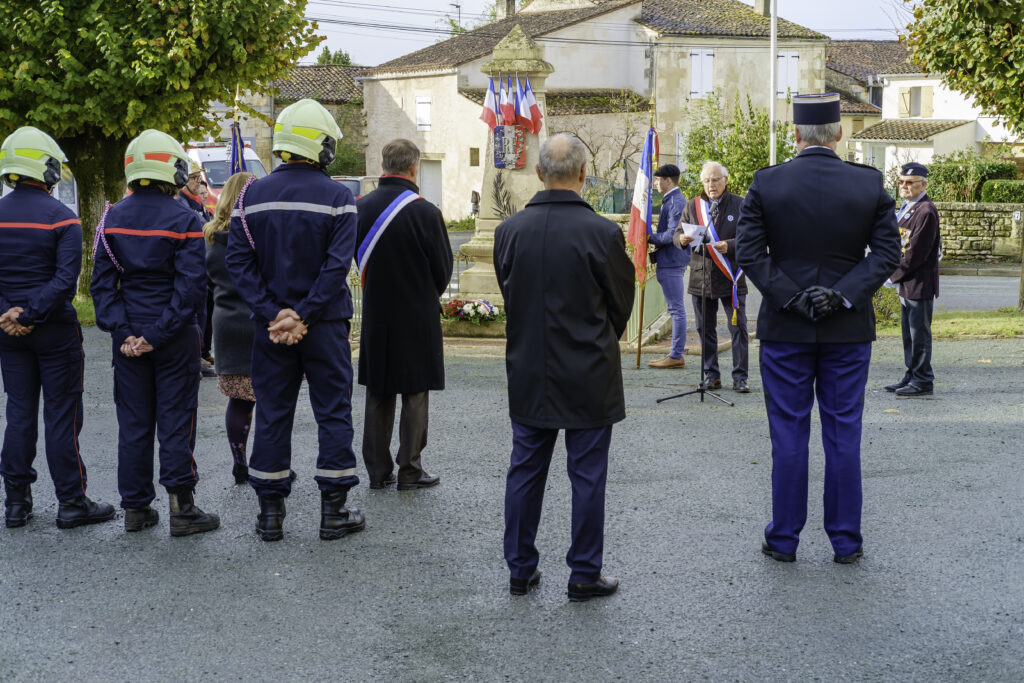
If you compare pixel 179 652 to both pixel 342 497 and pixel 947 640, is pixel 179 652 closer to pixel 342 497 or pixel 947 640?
pixel 342 497

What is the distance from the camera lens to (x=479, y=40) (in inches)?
1937

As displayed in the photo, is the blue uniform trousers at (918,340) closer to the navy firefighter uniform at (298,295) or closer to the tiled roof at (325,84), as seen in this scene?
the navy firefighter uniform at (298,295)

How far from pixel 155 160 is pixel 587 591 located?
3073 millimetres

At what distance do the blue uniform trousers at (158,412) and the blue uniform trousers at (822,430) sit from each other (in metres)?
2.92

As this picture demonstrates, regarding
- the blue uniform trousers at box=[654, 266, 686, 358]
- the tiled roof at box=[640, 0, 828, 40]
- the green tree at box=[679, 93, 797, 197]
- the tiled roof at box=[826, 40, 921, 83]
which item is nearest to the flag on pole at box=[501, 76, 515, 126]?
the blue uniform trousers at box=[654, 266, 686, 358]

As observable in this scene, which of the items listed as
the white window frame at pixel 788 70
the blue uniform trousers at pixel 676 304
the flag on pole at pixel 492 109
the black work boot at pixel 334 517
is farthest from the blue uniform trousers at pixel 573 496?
the white window frame at pixel 788 70

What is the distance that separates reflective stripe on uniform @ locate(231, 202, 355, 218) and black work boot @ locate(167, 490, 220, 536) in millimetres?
1540

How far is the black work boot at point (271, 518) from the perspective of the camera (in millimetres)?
5828

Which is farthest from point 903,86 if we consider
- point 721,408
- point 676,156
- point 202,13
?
point 721,408

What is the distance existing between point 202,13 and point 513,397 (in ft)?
38.4

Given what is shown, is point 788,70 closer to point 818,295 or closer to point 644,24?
point 644,24

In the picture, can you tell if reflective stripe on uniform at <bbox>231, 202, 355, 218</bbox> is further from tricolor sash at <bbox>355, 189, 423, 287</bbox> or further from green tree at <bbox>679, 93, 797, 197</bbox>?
green tree at <bbox>679, 93, 797, 197</bbox>

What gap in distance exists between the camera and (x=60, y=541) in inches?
231

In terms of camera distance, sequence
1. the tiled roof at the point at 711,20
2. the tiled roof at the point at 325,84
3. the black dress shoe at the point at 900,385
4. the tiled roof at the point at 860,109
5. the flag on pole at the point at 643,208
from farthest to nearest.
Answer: the tiled roof at the point at 860,109 < the tiled roof at the point at 325,84 < the tiled roof at the point at 711,20 < the flag on pole at the point at 643,208 < the black dress shoe at the point at 900,385
